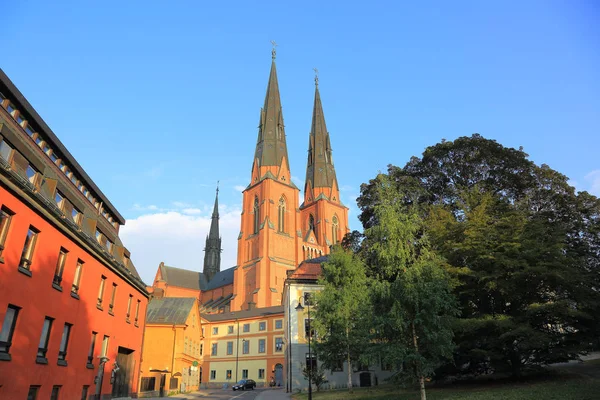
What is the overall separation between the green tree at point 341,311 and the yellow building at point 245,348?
24.9m

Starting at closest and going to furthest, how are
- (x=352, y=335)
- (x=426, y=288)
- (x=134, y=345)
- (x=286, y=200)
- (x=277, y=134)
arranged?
(x=426, y=288), (x=134, y=345), (x=352, y=335), (x=286, y=200), (x=277, y=134)

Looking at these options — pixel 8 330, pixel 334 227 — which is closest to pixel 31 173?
pixel 8 330

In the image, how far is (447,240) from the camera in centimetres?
2527

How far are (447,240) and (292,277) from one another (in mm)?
17707

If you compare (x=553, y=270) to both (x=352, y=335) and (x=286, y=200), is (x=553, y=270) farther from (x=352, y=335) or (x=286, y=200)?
(x=286, y=200)

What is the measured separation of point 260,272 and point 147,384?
1630 inches

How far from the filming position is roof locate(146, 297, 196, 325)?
1238 inches

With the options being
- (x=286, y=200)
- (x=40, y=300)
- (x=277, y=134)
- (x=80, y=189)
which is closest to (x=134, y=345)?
(x=80, y=189)

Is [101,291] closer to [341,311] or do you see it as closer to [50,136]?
[50,136]

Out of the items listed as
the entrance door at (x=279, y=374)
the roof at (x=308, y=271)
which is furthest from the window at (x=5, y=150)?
the entrance door at (x=279, y=374)

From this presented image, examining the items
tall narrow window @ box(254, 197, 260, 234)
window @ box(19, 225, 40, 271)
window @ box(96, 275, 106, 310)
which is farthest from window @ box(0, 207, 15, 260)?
tall narrow window @ box(254, 197, 260, 234)

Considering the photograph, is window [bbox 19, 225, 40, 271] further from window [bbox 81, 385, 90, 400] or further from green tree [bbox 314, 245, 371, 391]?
green tree [bbox 314, 245, 371, 391]

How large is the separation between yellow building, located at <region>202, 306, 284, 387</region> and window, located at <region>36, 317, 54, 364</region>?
38.4 m

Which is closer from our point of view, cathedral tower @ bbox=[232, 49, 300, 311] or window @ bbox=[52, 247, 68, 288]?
window @ bbox=[52, 247, 68, 288]
